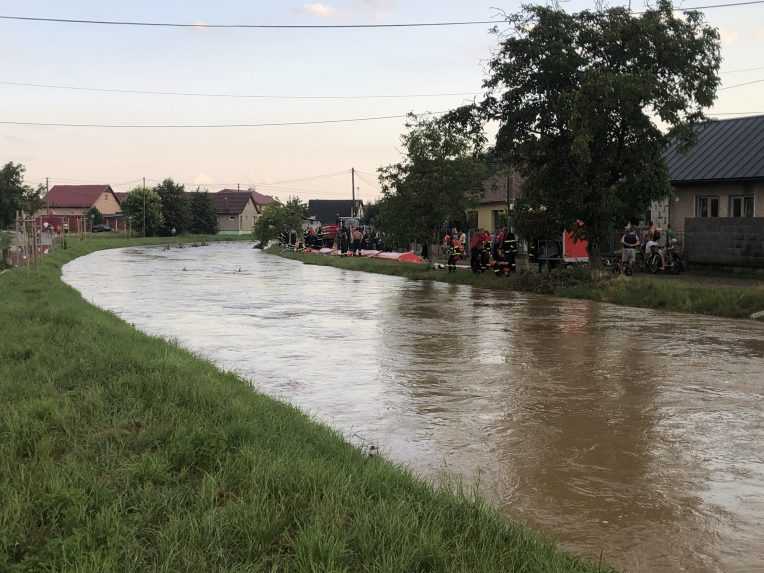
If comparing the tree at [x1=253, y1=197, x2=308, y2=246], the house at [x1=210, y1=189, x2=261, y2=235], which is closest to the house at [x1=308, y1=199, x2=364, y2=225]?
the house at [x1=210, y1=189, x2=261, y2=235]

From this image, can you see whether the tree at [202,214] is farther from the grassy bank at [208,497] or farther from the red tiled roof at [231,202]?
the grassy bank at [208,497]

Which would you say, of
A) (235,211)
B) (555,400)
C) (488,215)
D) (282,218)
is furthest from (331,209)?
(555,400)

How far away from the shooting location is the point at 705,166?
26812 mm

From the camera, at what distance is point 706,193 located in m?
27.2

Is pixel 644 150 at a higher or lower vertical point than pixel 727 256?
higher

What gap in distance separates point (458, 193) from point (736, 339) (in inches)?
690

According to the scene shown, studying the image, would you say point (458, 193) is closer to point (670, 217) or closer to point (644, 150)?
point (670, 217)

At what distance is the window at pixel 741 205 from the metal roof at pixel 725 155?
1.11 metres

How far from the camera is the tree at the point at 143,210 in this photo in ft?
273

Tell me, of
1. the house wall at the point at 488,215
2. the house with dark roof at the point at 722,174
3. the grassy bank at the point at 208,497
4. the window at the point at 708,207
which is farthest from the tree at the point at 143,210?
the grassy bank at the point at 208,497

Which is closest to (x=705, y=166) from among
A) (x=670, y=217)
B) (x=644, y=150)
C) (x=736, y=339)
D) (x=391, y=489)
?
(x=670, y=217)

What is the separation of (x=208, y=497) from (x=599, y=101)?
16.5 metres

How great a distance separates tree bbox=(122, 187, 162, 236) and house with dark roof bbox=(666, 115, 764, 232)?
214 ft

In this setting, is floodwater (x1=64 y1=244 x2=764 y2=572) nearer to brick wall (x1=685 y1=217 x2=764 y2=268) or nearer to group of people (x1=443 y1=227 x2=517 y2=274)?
group of people (x1=443 y1=227 x2=517 y2=274)
